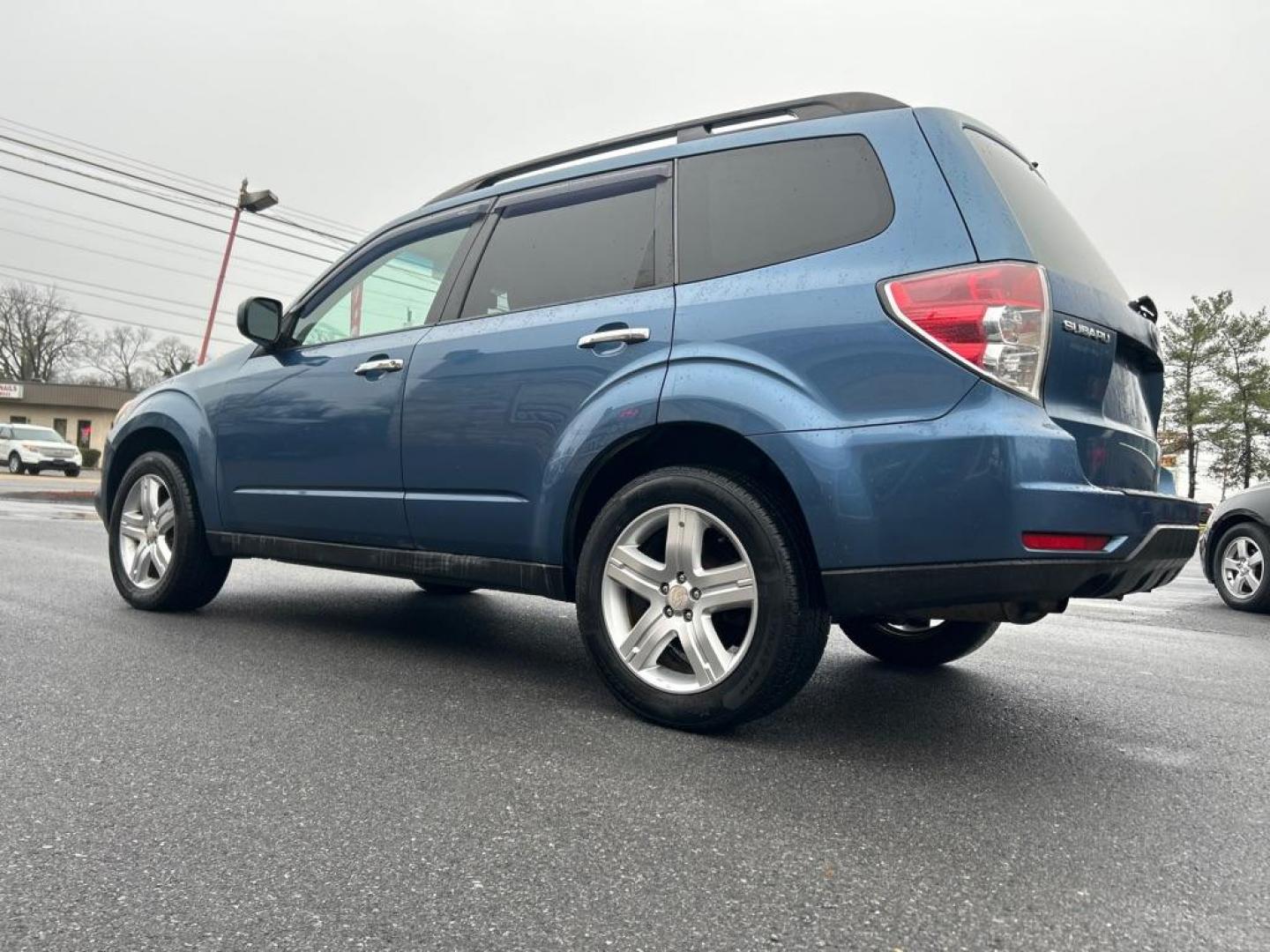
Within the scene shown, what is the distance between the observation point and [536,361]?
3.38 m

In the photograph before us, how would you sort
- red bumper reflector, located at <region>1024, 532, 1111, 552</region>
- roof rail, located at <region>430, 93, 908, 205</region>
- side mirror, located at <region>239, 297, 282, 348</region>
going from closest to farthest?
red bumper reflector, located at <region>1024, 532, 1111, 552</region> < roof rail, located at <region>430, 93, 908, 205</region> < side mirror, located at <region>239, 297, 282, 348</region>

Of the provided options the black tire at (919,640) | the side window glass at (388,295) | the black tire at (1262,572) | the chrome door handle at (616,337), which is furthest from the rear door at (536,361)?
the black tire at (1262,572)

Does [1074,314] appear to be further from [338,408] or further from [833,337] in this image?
[338,408]

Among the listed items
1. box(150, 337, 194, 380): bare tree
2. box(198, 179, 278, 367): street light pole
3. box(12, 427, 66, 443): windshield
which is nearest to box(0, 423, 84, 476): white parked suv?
box(12, 427, 66, 443): windshield

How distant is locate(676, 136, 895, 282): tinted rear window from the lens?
9.46ft

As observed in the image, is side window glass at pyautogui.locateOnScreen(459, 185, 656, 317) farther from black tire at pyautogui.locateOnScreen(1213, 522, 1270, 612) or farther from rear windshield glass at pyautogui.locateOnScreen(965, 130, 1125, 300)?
black tire at pyautogui.locateOnScreen(1213, 522, 1270, 612)

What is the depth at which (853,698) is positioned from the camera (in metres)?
3.55

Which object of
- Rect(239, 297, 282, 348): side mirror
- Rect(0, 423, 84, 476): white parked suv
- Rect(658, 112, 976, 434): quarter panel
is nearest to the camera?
Rect(658, 112, 976, 434): quarter panel

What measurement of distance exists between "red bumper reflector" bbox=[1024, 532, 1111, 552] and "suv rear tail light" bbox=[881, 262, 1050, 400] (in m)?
0.36

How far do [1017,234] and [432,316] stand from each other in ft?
7.33

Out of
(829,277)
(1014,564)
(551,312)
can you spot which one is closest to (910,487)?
(1014,564)

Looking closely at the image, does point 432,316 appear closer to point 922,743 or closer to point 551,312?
point 551,312

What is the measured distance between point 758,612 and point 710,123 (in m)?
1.73

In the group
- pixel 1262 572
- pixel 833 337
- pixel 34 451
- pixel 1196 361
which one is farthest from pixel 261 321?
pixel 1196 361
